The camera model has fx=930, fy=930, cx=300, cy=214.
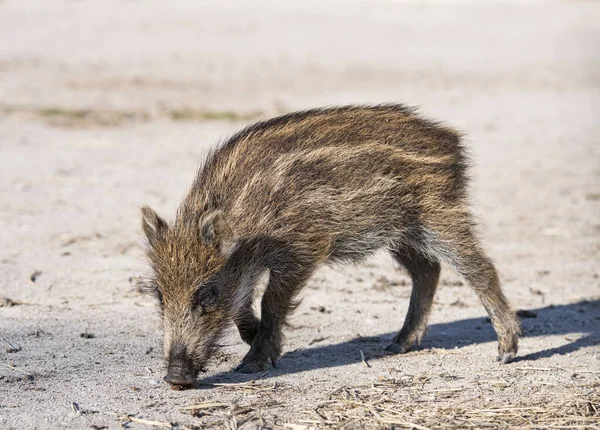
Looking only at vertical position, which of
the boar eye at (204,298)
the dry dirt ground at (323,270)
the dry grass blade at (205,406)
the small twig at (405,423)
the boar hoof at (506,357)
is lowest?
the dry dirt ground at (323,270)

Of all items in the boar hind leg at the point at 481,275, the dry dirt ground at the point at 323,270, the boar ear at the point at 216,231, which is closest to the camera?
the dry dirt ground at the point at 323,270

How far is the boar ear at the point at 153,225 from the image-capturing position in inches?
194

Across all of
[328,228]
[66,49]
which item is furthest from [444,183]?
[66,49]

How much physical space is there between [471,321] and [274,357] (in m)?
1.84

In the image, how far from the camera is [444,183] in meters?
5.50

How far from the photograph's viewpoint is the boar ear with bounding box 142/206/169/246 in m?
4.93

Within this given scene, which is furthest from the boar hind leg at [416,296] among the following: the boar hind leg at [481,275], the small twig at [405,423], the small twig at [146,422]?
the small twig at [146,422]

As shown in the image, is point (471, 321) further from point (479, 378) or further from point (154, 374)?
point (154, 374)

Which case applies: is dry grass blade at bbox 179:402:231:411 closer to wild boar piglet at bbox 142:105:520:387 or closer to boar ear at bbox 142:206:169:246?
wild boar piglet at bbox 142:105:520:387

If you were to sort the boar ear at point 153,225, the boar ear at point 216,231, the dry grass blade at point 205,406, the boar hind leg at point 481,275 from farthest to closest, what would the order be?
the boar hind leg at point 481,275 → the boar ear at point 153,225 → the boar ear at point 216,231 → the dry grass blade at point 205,406

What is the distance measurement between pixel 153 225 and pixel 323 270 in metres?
2.62

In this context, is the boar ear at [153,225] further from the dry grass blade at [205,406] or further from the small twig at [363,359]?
the small twig at [363,359]

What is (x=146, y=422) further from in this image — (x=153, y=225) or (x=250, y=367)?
(x=153, y=225)

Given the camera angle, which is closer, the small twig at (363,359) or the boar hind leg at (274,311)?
the boar hind leg at (274,311)
